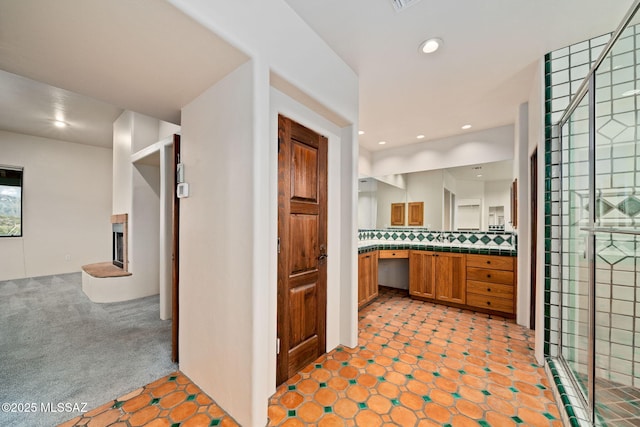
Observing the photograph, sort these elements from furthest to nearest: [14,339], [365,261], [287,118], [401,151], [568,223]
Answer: [401,151], [365,261], [14,339], [568,223], [287,118]

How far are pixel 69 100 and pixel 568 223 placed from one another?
634 centimetres

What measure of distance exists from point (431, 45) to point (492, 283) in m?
2.90

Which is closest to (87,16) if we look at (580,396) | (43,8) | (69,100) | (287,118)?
(43,8)

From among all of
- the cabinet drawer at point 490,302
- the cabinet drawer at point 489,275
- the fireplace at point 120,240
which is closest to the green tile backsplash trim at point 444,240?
the cabinet drawer at point 489,275

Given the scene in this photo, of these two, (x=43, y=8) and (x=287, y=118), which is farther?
(x=287, y=118)

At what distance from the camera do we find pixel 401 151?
445 centimetres

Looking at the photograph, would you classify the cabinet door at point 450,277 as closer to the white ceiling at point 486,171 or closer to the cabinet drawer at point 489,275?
the cabinet drawer at point 489,275

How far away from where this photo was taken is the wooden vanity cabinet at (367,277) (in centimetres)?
324

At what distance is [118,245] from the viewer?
4.45 meters

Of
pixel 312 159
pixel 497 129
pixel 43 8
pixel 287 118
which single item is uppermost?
pixel 497 129

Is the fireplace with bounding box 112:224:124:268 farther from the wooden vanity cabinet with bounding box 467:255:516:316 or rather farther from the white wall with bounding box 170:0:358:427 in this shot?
the wooden vanity cabinet with bounding box 467:255:516:316

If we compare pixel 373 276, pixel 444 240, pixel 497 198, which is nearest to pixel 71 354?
pixel 373 276

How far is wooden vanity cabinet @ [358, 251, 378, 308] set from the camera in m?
3.24

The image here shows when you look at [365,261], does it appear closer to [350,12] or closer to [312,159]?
[312,159]
